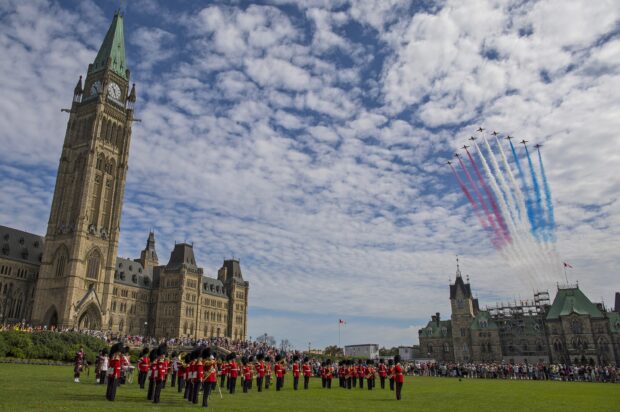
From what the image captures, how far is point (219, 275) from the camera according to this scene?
385 feet

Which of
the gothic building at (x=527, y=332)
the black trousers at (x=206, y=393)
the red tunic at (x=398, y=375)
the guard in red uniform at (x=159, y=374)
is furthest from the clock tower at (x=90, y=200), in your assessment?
the gothic building at (x=527, y=332)

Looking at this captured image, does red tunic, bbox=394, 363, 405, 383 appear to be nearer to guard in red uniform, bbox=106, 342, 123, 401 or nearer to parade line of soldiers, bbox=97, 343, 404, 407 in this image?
parade line of soldiers, bbox=97, 343, 404, 407

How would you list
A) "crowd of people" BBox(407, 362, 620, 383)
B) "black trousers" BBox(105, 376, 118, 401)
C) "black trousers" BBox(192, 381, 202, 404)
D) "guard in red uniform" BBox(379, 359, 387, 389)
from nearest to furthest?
"black trousers" BBox(105, 376, 118, 401) → "black trousers" BBox(192, 381, 202, 404) → "guard in red uniform" BBox(379, 359, 387, 389) → "crowd of people" BBox(407, 362, 620, 383)

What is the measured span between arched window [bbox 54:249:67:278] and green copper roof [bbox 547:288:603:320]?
92551 millimetres

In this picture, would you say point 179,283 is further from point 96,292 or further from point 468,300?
point 468,300

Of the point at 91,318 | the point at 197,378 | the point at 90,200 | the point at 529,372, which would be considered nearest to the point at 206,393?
the point at 197,378

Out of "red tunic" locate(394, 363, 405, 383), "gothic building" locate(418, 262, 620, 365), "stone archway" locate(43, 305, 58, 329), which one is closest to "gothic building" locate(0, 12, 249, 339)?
"stone archway" locate(43, 305, 58, 329)

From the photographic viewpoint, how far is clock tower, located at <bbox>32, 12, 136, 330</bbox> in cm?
7219

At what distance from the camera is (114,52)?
9056 centimetres

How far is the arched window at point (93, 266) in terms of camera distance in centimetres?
7529

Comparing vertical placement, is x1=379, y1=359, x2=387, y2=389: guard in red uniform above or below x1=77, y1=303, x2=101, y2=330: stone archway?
below

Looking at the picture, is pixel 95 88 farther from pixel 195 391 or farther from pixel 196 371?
pixel 195 391

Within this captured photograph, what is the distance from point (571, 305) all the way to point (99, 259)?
90.5m

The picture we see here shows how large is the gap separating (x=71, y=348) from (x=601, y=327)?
88.1 m
